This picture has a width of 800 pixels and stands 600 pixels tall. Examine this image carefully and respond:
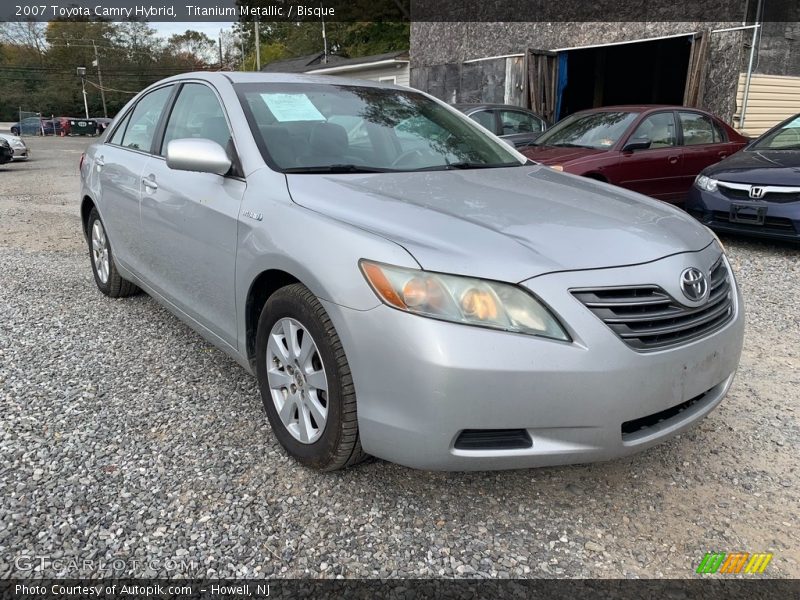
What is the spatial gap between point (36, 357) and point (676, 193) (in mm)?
7163

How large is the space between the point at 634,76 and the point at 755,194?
1579 centimetres

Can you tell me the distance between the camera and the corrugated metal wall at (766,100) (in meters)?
11.0

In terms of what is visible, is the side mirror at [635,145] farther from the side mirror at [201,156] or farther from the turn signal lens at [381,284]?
the turn signal lens at [381,284]

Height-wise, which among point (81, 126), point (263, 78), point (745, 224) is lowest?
point (745, 224)

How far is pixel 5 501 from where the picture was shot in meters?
2.31

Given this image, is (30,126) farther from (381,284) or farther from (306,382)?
(381,284)

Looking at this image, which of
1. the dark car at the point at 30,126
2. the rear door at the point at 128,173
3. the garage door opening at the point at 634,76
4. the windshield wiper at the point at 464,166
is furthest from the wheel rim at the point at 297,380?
the dark car at the point at 30,126

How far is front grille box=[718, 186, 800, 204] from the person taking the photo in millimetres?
5910

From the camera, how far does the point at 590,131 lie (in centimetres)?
784

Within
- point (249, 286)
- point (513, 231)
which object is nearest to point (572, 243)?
point (513, 231)

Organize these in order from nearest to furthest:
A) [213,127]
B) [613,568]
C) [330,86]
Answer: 1. [613,568]
2. [213,127]
3. [330,86]

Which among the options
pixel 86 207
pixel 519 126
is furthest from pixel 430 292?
pixel 519 126

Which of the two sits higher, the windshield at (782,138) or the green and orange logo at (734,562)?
the windshield at (782,138)

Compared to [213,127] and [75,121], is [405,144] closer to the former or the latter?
[213,127]
